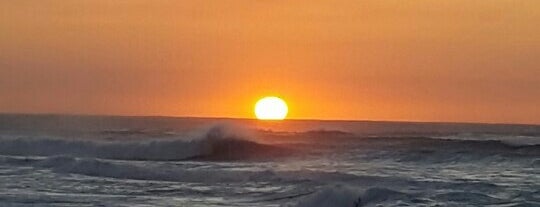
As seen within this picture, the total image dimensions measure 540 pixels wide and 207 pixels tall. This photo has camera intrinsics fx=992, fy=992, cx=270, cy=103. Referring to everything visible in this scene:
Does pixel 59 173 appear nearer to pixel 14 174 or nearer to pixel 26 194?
pixel 14 174

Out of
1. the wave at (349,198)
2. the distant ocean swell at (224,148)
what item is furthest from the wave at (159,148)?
the wave at (349,198)

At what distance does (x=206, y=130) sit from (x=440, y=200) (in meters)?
20.4

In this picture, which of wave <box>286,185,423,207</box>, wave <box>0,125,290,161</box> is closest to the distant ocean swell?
wave <box>0,125,290,161</box>

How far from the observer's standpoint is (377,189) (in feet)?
59.6

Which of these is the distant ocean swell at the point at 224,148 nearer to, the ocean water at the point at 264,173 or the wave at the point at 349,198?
the ocean water at the point at 264,173

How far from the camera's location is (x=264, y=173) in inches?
898

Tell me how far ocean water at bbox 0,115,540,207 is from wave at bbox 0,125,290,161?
4cm

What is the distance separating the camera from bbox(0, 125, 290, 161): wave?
3303 centimetres

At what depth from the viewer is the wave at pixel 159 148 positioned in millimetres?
33031

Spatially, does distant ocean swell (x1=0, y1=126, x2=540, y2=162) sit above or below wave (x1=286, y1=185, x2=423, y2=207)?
above

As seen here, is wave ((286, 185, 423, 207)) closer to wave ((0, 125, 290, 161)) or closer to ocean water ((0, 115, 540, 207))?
ocean water ((0, 115, 540, 207))

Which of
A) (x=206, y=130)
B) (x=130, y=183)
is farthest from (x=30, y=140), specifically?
(x=130, y=183)

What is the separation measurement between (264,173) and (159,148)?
12295 mm

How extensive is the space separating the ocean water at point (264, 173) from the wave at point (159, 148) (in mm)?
37
